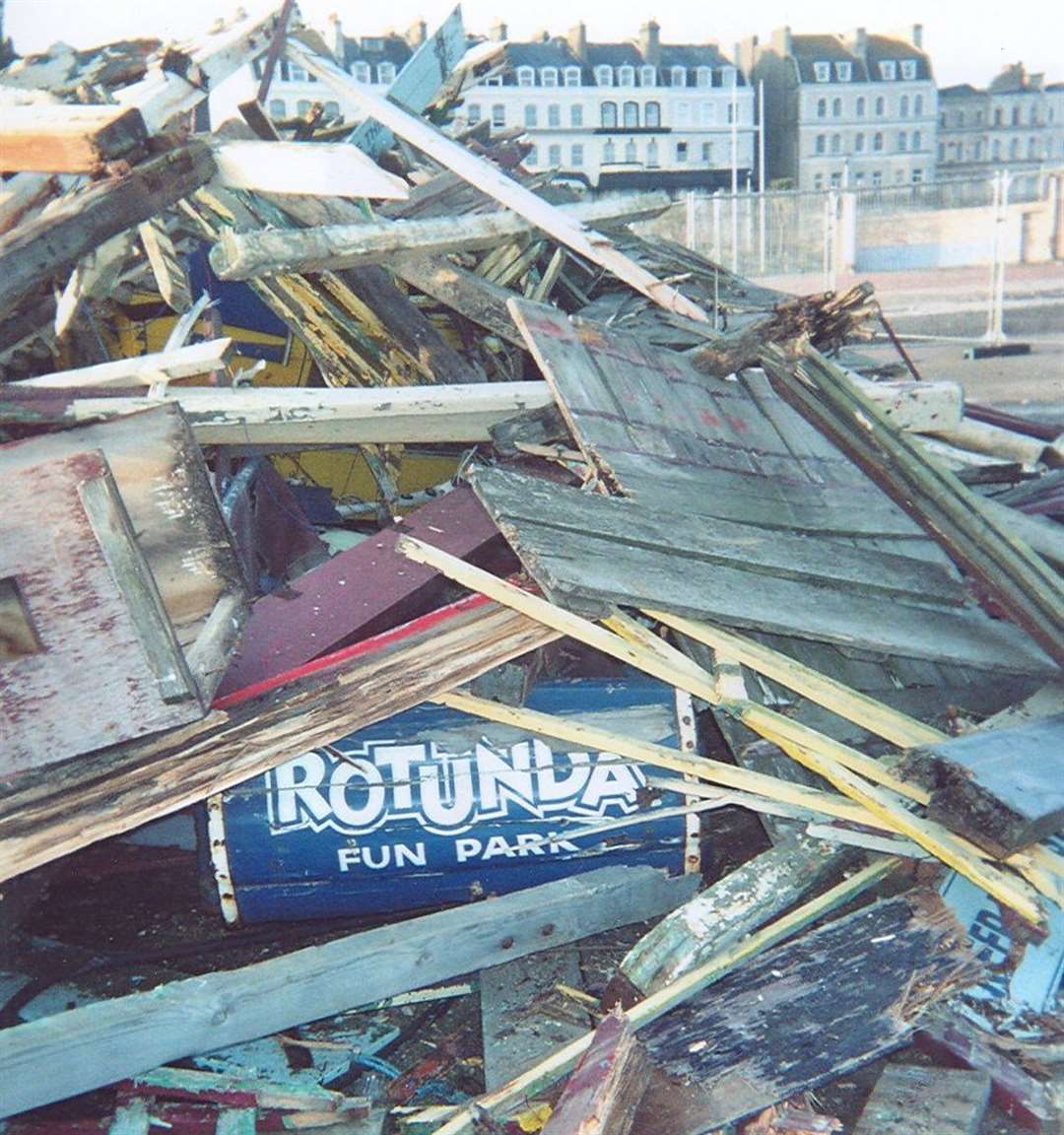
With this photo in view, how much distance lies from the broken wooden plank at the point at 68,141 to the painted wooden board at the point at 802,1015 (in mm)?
3893

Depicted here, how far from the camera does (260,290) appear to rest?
21.5 feet

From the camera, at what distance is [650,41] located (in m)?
67.8

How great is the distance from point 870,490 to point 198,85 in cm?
374

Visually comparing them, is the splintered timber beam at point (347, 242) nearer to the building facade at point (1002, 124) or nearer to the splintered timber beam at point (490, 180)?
the splintered timber beam at point (490, 180)

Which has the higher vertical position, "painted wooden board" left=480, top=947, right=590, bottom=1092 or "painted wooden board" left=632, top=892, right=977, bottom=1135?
"painted wooden board" left=632, top=892, right=977, bottom=1135

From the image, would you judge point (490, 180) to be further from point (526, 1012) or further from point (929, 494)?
point (526, 1012)

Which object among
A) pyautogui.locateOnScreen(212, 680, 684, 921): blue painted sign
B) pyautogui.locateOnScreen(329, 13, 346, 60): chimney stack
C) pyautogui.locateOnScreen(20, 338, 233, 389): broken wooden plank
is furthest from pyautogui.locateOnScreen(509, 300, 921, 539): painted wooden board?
pyautogui.locateOnScreen(329, 13, 346, 60): chimney stack

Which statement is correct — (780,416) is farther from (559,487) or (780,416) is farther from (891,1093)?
(891,1093)

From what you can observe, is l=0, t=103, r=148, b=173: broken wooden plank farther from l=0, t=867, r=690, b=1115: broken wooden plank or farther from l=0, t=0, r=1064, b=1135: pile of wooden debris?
l=0, t=867, r=690, b=1115: broken wooden plank

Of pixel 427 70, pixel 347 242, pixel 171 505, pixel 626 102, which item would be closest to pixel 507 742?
pixel 171 505

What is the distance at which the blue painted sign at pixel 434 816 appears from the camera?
411 centimetres

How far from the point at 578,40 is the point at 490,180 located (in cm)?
6665

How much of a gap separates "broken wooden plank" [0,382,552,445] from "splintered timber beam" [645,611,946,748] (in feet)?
5.62

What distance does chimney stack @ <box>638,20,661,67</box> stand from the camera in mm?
67562
